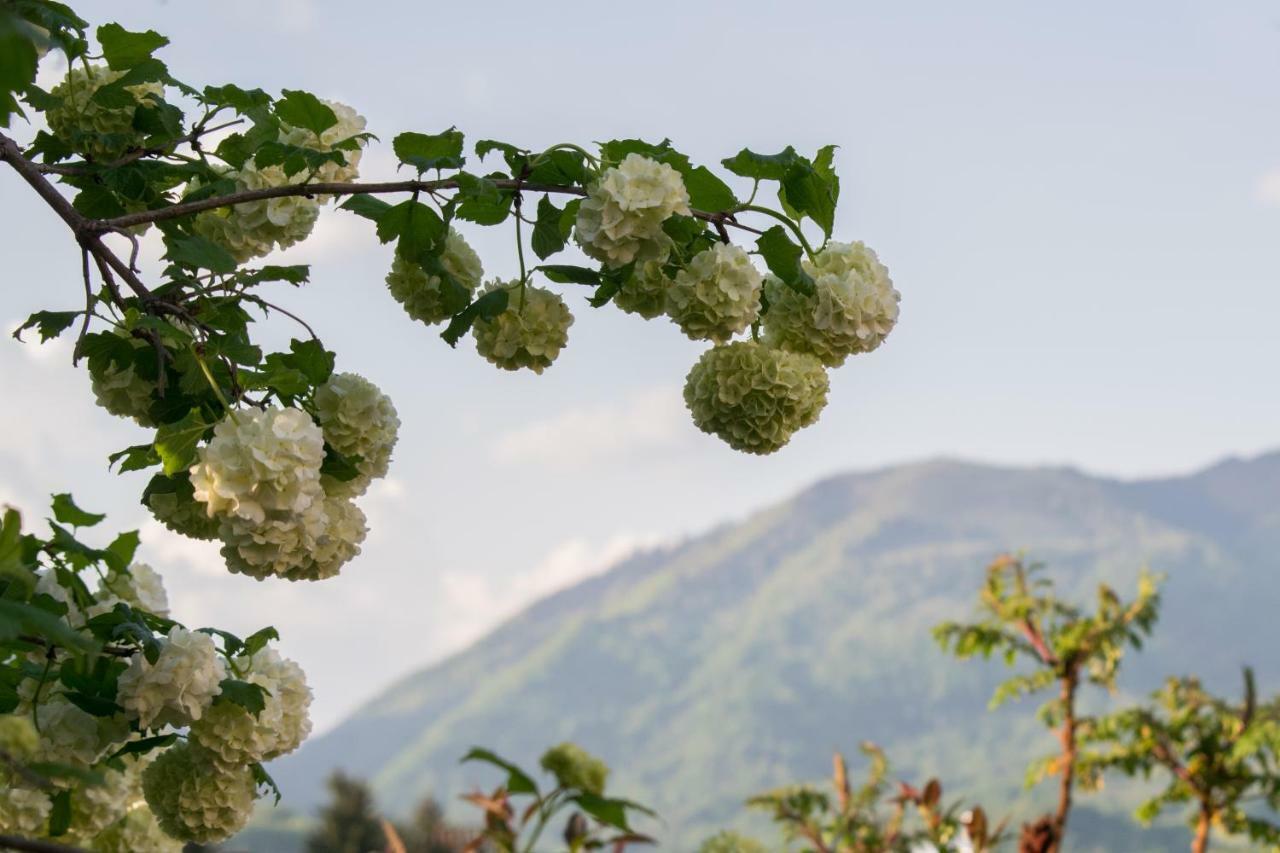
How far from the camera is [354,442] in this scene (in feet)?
7.73

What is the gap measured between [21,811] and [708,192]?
1.81 m

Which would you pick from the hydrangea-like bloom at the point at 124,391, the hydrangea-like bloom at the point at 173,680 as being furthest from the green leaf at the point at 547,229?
the hydrangea-like bloom at the point at 173,680

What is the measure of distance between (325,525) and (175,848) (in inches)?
53.9

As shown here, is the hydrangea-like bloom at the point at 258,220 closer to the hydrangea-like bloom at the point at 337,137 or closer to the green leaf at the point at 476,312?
the hydrangea-like bloom at the point at 337,137

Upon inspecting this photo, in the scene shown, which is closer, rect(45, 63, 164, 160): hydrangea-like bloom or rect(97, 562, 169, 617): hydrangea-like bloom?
rect(45, 63, 164, 160): hydrangea-like bloom

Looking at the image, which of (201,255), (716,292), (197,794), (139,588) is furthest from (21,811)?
(716,292)

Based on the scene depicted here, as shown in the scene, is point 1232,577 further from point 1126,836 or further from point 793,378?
point 793,378

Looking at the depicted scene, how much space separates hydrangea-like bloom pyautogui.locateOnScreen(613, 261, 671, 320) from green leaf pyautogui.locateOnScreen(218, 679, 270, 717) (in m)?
0.80

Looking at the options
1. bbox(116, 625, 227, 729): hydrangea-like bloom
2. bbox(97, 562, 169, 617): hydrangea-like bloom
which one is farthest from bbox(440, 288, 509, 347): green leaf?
bbox(97, 562, 169, 617): hydrangea-like bloom

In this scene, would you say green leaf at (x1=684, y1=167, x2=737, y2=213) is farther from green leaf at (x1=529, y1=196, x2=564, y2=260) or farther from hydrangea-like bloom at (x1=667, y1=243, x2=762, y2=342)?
green leaf at (x1=529, y1=196, x2=564, y2=260)

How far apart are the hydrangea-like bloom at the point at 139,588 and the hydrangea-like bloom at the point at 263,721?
1.77 feet

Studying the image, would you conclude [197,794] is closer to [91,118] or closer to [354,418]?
[354,418]

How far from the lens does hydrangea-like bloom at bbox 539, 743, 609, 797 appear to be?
405 cm

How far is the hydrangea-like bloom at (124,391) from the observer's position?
241 centimetres
